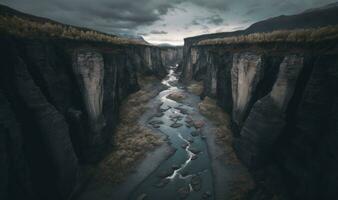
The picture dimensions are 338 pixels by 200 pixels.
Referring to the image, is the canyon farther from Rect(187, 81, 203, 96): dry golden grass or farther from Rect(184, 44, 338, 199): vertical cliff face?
Rect(187, 81, 203, 96): dry golden grass

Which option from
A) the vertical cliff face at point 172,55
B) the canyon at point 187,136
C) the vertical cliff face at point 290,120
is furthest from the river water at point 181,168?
the vertical cliff face at point 172,55

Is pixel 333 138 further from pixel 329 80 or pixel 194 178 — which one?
pixel 194 178

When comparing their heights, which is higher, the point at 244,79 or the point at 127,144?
the point at 244,79

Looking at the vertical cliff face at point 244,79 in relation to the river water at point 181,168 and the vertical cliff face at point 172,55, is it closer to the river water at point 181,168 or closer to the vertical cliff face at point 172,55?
the river water at point 181,168

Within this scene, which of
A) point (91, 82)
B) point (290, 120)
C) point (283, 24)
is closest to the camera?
point (290, 120)

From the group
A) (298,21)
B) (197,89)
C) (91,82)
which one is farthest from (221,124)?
(298,21)

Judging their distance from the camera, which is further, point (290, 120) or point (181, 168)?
point (181, 168)

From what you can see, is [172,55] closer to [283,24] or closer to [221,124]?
[283,24]
